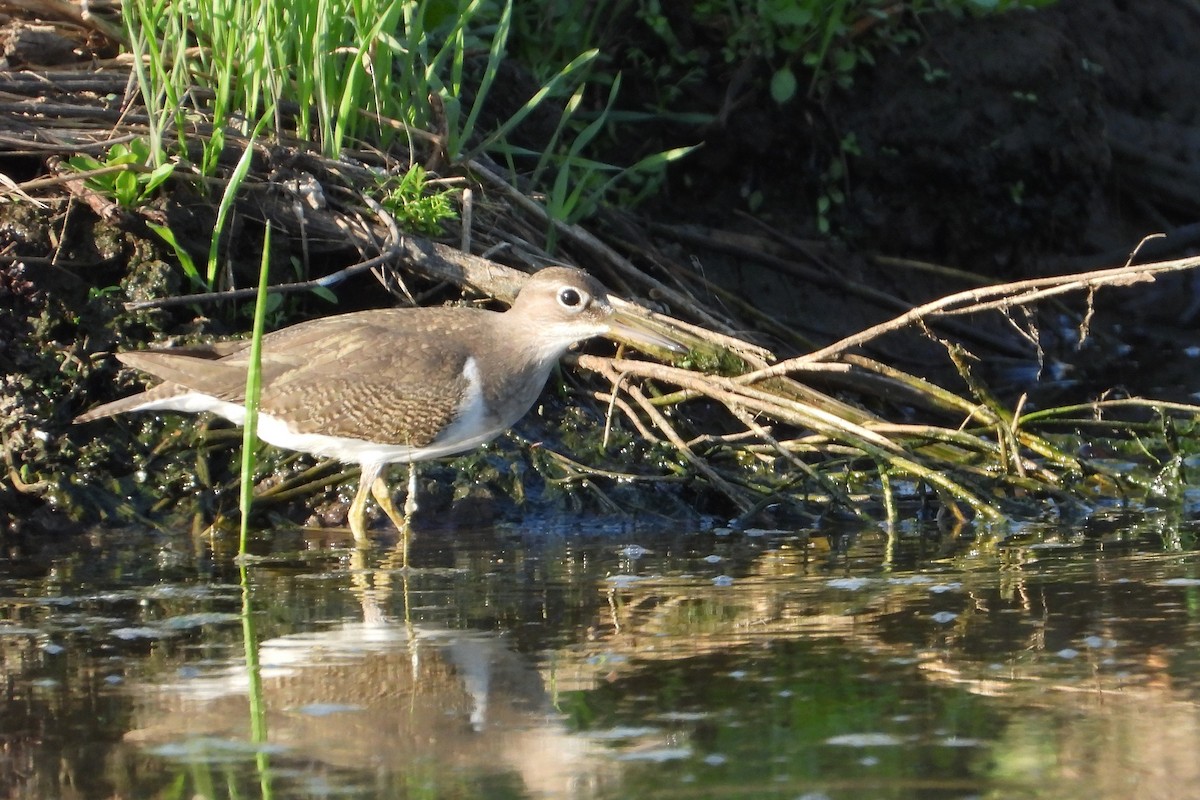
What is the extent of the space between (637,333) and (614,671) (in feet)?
8.81

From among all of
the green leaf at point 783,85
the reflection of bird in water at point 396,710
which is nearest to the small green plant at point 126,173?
the reflection of bird in water at point 396,710

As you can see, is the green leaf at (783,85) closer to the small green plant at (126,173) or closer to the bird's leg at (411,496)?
the bird's leg at (411,496)

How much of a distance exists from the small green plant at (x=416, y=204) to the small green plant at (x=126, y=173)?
101cm

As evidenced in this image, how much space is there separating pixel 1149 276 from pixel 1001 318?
5092 mm

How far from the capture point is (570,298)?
6.77 meters

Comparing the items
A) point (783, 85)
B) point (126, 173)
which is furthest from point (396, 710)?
point (783, 85)

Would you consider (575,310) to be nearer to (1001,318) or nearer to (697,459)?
(697,459)

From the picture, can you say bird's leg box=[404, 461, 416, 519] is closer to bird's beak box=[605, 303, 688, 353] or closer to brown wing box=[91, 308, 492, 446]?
brown wing box=[91, 308, 492, 446]

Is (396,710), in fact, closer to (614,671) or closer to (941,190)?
(614,671)

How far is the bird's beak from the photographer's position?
683 centimetres

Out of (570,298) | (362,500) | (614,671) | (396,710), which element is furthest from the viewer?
(570,298)

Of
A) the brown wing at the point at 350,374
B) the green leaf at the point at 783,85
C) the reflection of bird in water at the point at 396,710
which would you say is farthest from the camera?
the green leaf at the point at 783,85

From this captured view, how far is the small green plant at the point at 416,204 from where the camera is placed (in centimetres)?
748

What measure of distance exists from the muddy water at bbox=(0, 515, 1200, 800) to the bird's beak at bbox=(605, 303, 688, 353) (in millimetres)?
994
